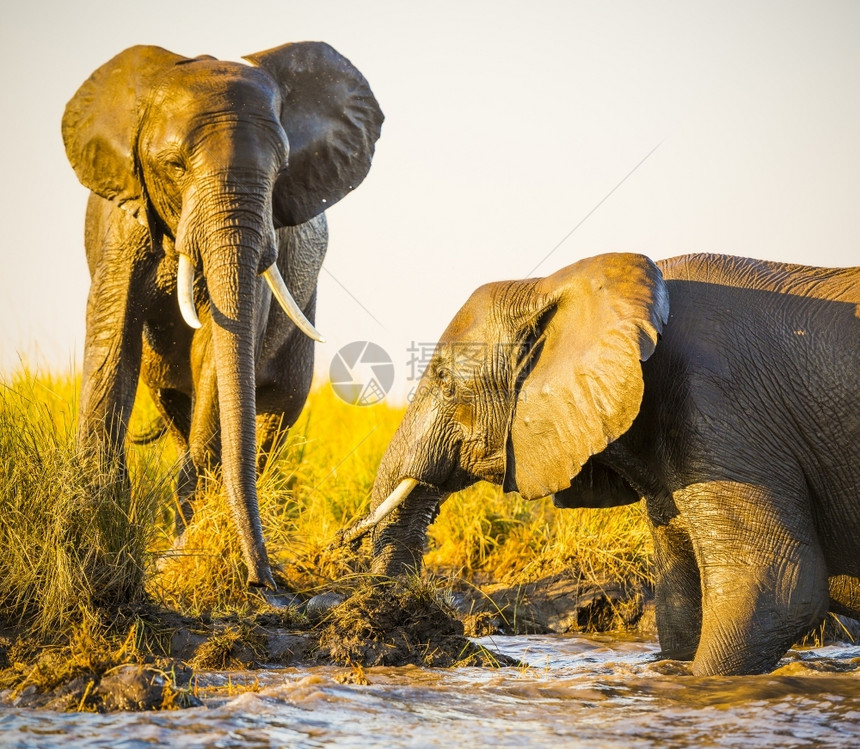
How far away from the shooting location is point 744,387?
17.0 ft

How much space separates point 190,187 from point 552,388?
2.54 metres

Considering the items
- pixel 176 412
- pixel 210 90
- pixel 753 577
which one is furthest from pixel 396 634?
pixel 176 412

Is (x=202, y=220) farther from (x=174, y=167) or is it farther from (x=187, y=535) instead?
(x=187, y=535)

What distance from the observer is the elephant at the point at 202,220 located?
266 inches

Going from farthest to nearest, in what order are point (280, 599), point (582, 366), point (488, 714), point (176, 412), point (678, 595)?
point (176, 412)
point (280, 599)
point (678, 595)
point (582, 366)
point (488, 714)

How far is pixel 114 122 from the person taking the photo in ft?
23.9

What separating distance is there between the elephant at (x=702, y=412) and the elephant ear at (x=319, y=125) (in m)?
2.60

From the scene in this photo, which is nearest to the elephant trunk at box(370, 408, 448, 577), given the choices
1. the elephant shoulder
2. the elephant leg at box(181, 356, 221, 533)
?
the elephant shoulder

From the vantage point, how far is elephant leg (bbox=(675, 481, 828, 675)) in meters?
4.95

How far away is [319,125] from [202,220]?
176 centimetres

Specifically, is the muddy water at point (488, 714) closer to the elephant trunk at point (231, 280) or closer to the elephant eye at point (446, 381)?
the elephant eye at point (446, 381)

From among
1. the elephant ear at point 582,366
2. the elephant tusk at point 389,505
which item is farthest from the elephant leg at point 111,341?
the elephant ear at point 582,366

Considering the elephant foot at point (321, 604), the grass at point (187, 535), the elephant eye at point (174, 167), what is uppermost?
the elephant eye at point (174, 167)

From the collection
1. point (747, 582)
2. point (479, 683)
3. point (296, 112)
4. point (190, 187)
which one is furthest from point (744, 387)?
point (296, 112)
